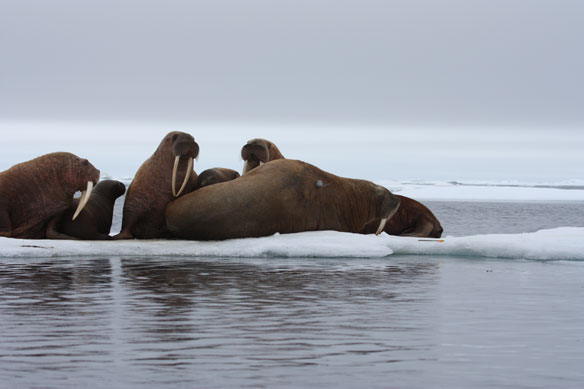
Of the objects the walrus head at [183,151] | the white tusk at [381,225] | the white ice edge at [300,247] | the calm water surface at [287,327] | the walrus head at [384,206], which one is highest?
the walrus head at [183,151]

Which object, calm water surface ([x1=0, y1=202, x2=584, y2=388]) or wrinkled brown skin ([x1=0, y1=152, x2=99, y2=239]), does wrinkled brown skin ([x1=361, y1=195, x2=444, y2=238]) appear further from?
wrinkled brown skin ([x1=0, y1=152, x2=99, y2=239])

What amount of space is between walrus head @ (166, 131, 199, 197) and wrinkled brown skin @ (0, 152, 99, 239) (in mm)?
1097

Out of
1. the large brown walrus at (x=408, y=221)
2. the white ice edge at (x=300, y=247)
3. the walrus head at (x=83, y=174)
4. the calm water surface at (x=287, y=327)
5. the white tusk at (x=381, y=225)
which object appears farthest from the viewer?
the large brown walrus at (x=408, y=221)

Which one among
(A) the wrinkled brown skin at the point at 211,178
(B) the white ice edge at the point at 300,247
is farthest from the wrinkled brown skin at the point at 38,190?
(A) the wrinkled brown skin at the point at 211,178

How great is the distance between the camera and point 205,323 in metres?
5.74

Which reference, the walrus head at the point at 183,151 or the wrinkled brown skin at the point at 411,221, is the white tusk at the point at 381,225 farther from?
the walrus head at the point at 183,151

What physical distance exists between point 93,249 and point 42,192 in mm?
1245

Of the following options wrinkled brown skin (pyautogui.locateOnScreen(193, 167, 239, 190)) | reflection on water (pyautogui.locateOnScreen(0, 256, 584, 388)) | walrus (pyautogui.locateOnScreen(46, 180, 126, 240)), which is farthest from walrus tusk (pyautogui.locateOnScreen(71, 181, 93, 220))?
reflection on water (pyautogui.locateOnScreen(0, 256, 584, 388))

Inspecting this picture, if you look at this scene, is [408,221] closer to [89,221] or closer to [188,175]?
[188,175]

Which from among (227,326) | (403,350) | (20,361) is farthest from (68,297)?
(403,350)

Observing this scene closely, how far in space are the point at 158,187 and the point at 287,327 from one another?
6.58 meters

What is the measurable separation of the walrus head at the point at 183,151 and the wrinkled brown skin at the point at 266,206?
0.94 ft

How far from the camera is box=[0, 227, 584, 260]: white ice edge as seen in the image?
10742 millimetres

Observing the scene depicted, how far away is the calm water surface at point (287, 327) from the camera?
14.1 feet
